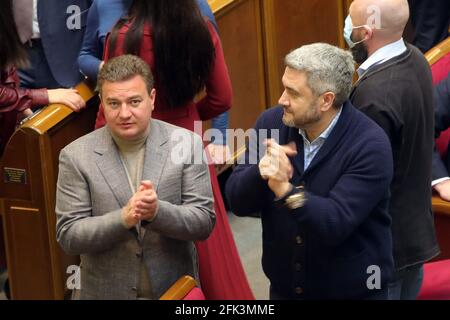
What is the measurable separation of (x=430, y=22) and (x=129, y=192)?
271 cm

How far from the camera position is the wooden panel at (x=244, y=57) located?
14.9 feet

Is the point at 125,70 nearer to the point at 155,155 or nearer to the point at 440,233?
the point at 155,155

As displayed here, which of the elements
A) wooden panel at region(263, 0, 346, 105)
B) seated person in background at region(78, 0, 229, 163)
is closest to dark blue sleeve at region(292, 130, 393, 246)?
seated person in background at region(78, 0, 229, 163)

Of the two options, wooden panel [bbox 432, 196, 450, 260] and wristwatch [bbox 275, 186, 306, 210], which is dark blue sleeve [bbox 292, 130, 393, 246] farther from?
wooden panel [bbox 432, 196, 450, 260]

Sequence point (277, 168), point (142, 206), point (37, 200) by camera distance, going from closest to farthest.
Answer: point (277, 168)
point (142, 206)
point (37, 200)

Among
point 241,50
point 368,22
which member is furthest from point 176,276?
point 241,50

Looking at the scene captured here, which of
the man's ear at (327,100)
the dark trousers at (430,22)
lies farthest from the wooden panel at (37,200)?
the dark trousers at (430,22)

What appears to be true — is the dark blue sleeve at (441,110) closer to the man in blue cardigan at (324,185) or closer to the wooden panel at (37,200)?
the man in blue cardigan at (324,185)

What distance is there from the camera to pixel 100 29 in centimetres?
344

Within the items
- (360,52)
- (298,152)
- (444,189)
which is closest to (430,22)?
(444,189)

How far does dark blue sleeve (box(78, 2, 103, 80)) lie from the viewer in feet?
11.3

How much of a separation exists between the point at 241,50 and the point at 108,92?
1.82 meters

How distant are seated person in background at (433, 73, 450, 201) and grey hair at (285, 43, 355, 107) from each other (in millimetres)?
1040

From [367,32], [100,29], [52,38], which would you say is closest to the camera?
[367,32]
